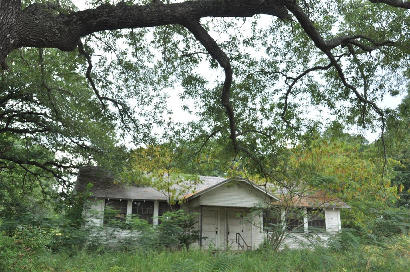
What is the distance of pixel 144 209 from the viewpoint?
730 inches

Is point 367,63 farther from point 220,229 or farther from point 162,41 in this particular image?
point 220,229

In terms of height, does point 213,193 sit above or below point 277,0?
below

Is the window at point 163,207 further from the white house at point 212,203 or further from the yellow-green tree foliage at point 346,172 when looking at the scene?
the yellow-green tree foliage at point 346,172

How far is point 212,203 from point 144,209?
360cm

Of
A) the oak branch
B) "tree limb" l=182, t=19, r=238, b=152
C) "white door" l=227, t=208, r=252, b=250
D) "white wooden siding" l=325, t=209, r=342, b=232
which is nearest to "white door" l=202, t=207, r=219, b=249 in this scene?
"white door" l=227, t=208, r=252, b=250

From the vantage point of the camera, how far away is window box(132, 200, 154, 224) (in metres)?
18.3

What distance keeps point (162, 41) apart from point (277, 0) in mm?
4788

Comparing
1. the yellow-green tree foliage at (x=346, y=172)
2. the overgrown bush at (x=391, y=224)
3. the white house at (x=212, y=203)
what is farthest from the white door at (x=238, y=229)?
the overgrown bush at (x=391, y=224)

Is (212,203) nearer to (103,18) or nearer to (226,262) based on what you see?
(226,262)

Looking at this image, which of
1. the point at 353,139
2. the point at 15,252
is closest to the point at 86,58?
the point at 15,252

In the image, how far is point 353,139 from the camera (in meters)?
10.9

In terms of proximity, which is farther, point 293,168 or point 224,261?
point 293,168

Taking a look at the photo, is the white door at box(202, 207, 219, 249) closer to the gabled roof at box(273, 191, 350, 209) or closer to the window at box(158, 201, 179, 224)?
the window at box(158, 201, 179, 224)

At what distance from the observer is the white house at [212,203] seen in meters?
17.6
